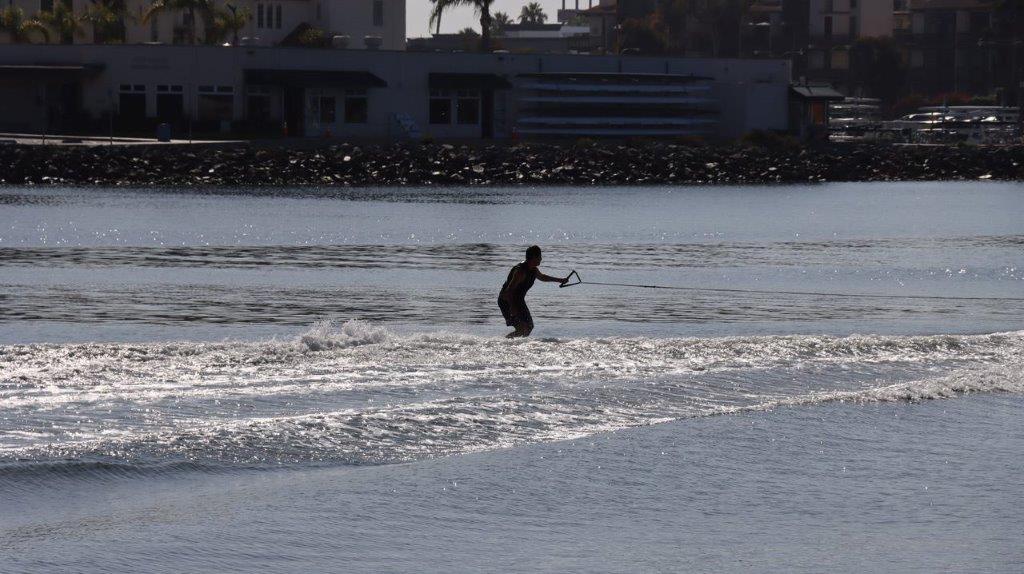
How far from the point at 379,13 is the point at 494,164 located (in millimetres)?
30566

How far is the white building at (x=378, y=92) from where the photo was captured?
82.4m

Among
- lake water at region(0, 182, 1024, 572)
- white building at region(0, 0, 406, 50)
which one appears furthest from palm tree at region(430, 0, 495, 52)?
lake water at region(0, 182, 1024, 572)

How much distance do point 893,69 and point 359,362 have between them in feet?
461

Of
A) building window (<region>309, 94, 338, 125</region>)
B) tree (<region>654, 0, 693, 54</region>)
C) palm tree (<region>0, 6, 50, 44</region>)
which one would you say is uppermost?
tree (<region>654, 0, 693, 54</region>)

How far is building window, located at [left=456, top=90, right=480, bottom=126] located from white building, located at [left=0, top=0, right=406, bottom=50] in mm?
12768

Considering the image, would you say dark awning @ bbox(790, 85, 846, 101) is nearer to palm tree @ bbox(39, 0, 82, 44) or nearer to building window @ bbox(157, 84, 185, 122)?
building window @ bbox(157, 84, 185, 122)

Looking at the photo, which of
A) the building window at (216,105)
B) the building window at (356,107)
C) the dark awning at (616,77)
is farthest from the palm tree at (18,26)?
the dark awning at (616,77)

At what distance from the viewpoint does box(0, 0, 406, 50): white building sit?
101 metres

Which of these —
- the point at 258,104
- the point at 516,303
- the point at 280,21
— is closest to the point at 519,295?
the point at 516,303

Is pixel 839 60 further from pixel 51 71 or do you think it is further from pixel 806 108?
pixel 51 71

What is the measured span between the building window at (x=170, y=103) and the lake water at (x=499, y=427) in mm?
50710

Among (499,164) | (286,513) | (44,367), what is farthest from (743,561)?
(499,164)

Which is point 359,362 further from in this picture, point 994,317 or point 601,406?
point 994,317

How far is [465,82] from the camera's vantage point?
289 feet
